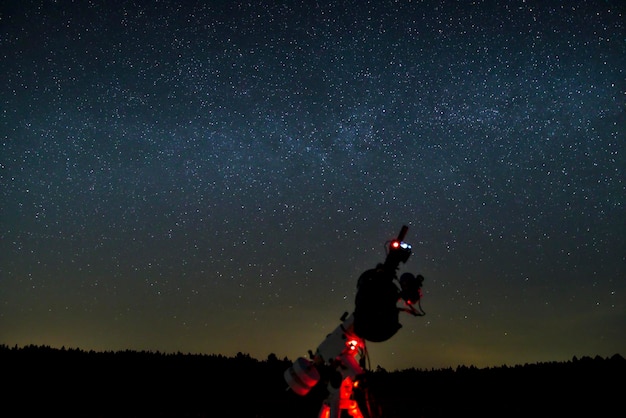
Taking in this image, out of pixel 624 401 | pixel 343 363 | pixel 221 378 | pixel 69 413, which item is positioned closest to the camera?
pixel 343 363

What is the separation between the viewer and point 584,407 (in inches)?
488

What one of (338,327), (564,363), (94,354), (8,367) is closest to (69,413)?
(8,367)

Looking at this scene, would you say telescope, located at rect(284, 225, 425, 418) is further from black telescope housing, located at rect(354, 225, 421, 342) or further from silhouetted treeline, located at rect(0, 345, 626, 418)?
silhouetted treeline, located at rect(0, 345, 626, 418)

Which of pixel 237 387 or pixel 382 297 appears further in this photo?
pixel 237 387

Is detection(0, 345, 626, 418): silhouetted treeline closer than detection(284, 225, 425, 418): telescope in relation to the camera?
No

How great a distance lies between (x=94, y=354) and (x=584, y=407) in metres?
15.9

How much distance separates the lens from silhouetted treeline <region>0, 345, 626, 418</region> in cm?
1334

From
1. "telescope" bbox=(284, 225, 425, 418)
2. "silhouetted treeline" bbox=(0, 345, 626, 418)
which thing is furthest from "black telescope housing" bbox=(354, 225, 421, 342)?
"silhouetted treeline" bbox=(0, 345, 626, 418)

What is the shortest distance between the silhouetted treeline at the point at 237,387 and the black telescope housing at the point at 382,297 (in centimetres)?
741

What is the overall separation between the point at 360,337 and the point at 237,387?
14984mm

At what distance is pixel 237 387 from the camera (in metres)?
18.6

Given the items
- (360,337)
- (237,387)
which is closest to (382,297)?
(360,337)

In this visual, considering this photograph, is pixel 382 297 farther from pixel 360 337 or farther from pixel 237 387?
pixel 237 387

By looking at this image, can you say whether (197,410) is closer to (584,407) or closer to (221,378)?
(221,378)
